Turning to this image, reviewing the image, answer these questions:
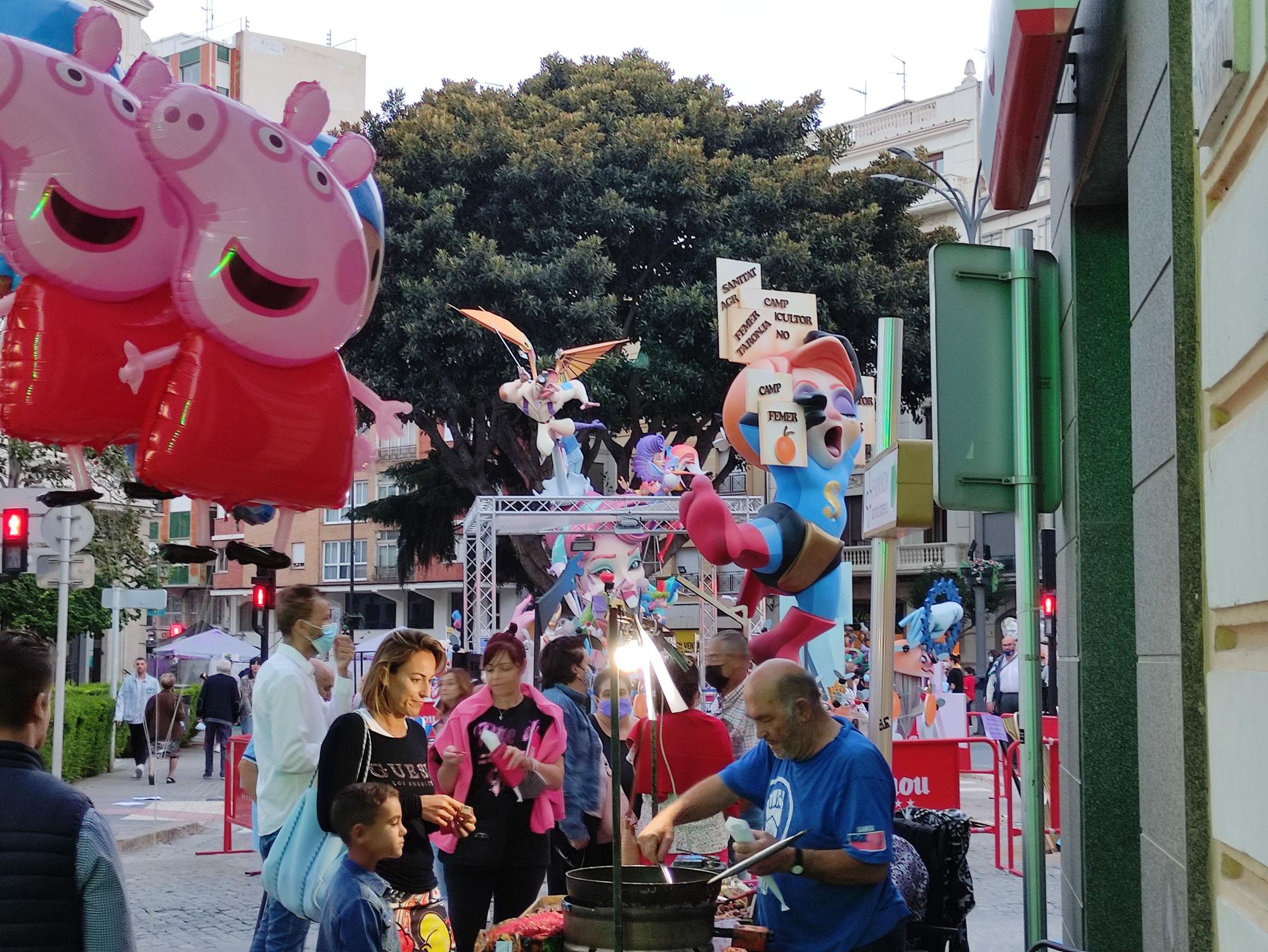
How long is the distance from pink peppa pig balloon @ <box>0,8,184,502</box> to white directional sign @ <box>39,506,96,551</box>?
5758 mm

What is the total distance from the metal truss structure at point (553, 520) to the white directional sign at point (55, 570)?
858cm

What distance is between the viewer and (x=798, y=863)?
4.11 m

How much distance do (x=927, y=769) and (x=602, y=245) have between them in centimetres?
1976

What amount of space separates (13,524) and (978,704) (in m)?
25.9

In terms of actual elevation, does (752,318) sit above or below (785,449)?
above

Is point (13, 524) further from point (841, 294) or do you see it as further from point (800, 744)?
point (841, 294)

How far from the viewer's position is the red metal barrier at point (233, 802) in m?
12.9

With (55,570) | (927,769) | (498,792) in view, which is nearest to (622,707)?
(927,769)

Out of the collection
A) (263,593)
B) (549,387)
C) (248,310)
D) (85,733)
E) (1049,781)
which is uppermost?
(549,387)

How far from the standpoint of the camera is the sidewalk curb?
43.4 ft

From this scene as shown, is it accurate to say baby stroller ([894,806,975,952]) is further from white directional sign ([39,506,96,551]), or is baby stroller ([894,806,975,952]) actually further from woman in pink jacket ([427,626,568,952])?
white directional sign ([39,506,96,551])

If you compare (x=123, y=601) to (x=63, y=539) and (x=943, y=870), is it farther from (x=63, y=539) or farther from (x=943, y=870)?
(x=943, y=870)

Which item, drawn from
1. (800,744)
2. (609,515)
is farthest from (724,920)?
(609,515)

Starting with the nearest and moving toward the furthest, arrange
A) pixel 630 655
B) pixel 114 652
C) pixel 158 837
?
pixel 630 655 → pixel 158 837 → pixel 114 652
